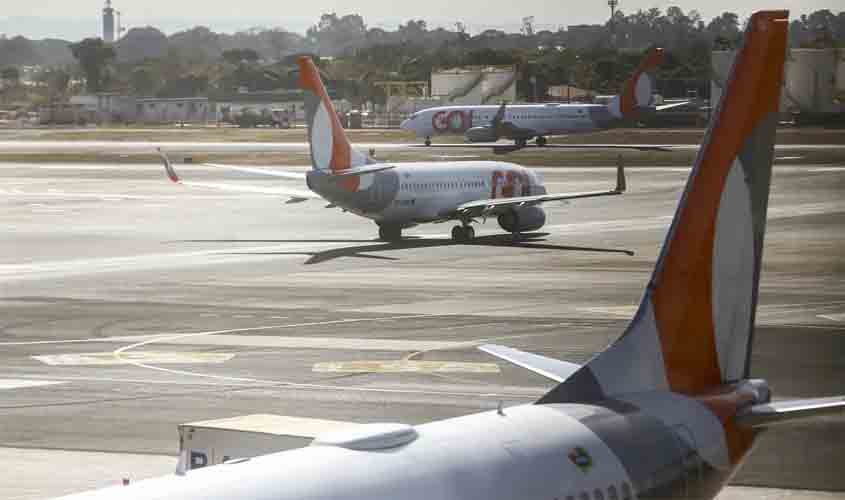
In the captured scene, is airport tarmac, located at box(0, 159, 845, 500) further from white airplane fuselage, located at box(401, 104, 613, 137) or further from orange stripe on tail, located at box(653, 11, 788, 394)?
white airplane fuselage, located at box(401, 104, 613, 137)

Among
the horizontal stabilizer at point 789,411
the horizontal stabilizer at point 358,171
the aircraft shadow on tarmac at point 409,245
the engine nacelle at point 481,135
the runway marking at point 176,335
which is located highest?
the horizontal stabilizer at point 789,411

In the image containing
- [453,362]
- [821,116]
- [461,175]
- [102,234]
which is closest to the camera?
[453,362]

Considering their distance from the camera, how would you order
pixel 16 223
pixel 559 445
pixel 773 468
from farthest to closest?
pixel 16 223 < pixel 773 468 < pixel 559 445

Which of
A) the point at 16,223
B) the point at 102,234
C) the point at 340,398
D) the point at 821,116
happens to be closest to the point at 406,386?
the point at 340,398

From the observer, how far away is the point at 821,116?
176 meters

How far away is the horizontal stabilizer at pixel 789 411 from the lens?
16.2 metres

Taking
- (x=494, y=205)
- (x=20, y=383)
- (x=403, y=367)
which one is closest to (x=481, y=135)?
(x=494, y=205)

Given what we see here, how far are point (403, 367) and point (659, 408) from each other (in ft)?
76.0

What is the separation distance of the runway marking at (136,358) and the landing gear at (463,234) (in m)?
34.6

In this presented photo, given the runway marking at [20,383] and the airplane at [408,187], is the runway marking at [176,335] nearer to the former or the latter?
the runway marking at [20,383]

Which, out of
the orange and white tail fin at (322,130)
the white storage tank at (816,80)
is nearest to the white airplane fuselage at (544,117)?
the white storage tank at (816,80)

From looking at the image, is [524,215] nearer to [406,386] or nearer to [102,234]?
[102,234]

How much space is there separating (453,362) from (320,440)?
87.9 ft

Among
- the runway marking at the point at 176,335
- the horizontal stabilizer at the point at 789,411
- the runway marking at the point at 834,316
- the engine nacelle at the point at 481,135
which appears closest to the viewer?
the horizontal stabilizer at the point at 789,411
